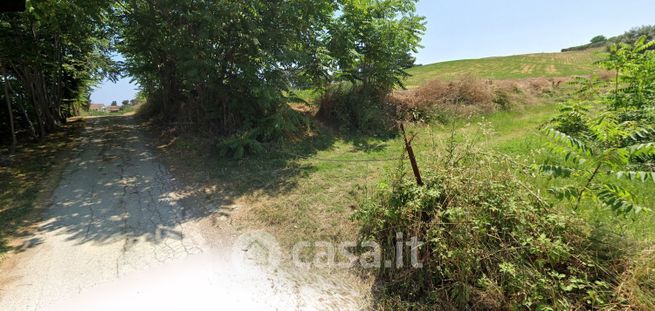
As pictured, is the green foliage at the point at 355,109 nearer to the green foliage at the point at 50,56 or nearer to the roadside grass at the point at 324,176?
the roadside grass at the point at 324,176

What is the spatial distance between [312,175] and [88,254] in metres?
4.08

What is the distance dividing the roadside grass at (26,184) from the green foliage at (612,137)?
6.82 m

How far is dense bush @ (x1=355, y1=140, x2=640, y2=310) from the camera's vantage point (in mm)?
2639

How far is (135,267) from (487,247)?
4.15 metres

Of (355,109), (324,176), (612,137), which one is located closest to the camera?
(612,137)

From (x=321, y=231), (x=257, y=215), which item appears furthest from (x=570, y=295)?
(x=257, y=215)

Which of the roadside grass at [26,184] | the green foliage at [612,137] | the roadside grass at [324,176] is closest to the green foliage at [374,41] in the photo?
the roadside grass at [324,176]

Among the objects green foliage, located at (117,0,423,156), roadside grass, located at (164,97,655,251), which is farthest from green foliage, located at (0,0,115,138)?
roadside grass, located at (164,97,655,251)

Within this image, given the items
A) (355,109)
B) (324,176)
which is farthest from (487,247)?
(355,109)

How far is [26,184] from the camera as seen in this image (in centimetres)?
635

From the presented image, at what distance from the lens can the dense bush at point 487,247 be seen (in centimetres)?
264

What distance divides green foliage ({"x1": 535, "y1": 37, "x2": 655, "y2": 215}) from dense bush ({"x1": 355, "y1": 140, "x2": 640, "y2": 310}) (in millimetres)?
400

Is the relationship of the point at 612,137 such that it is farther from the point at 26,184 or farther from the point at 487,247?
the point at 26,184

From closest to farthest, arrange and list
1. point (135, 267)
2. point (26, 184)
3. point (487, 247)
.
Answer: point (487, 247) → point (135, 267) → point (26, 184)
